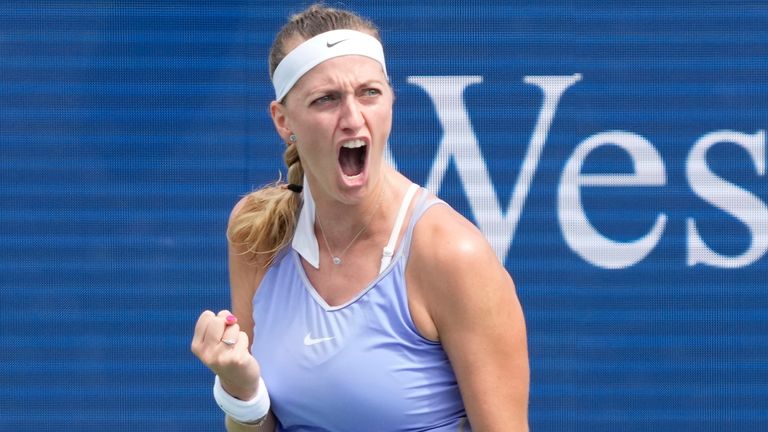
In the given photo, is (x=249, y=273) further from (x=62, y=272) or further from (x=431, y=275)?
(x=62, y=272)

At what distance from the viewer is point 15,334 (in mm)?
3604

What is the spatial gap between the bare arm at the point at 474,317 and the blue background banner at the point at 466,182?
1.87m

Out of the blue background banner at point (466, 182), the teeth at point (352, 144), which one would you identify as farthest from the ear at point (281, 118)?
the blue background banner at point (466, 182)

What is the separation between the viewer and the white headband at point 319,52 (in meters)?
1.73

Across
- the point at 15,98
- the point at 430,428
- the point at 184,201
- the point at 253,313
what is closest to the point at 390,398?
the point at 430,428

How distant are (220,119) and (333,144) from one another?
6.27ft

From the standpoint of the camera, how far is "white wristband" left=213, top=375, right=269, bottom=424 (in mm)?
1729

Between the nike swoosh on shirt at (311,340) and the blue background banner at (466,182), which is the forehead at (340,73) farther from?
the blue background banner at (466,182)

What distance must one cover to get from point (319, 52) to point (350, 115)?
4.3 inches

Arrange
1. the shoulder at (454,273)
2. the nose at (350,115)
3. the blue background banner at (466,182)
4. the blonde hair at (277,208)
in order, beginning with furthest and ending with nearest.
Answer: the blue background banner at (466,182), the blonde hair at (277,208), the nose at (350,115), the shoulder at (454,273)

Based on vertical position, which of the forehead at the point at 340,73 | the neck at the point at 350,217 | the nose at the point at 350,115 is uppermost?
the forehead at the point at 340,73

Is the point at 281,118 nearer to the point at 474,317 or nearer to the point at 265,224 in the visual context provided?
the point at 265,224

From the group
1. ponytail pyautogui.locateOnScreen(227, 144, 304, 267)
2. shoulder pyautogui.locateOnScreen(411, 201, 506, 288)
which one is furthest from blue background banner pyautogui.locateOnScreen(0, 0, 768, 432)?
shoulder pyautogui.locateOnScreen(411, 201, 506, 288)

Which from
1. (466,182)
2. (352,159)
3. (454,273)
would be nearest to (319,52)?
(352,159)
